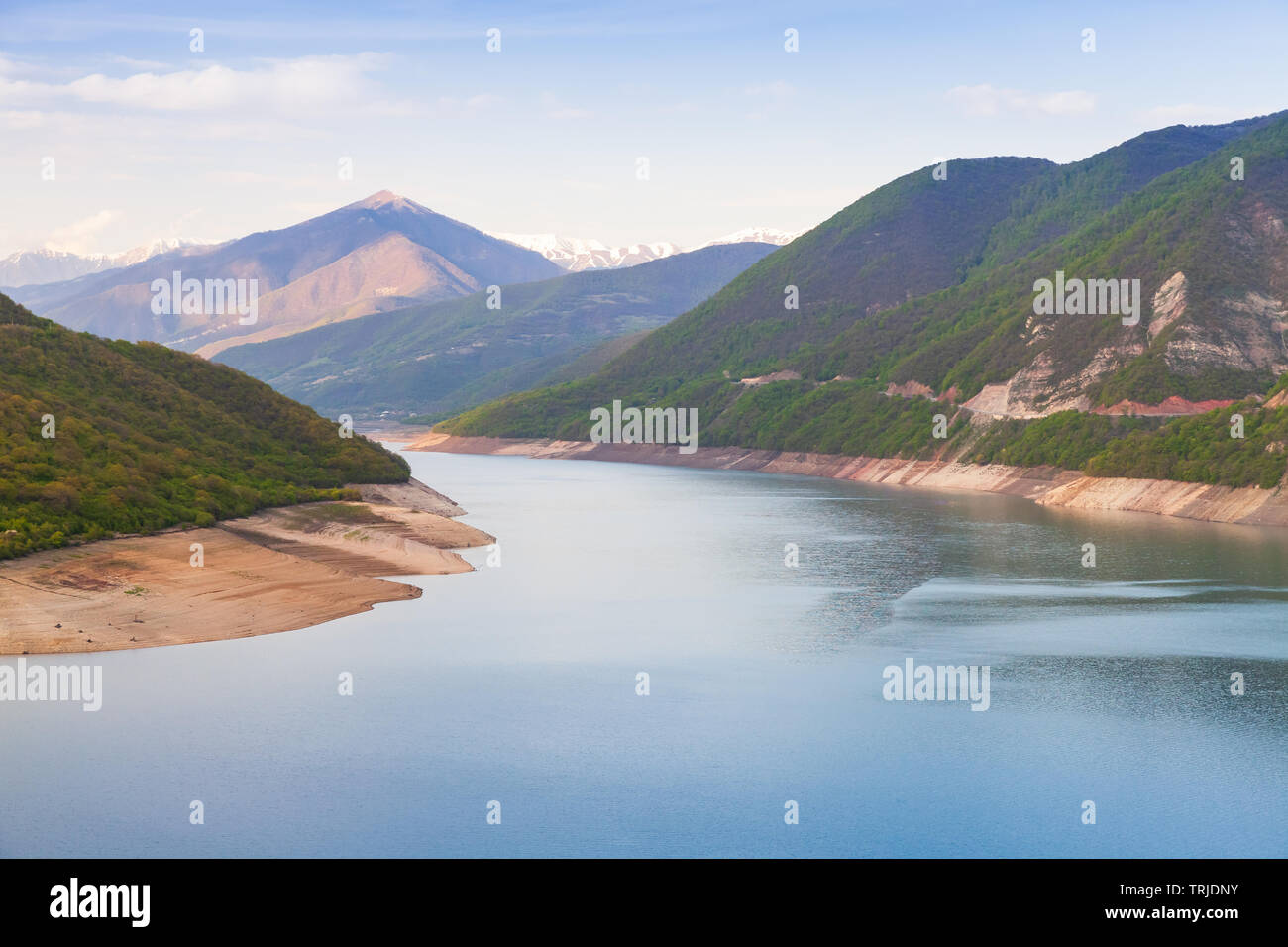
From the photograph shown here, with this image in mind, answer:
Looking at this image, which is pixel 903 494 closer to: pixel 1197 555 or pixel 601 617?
pixel 1197 555

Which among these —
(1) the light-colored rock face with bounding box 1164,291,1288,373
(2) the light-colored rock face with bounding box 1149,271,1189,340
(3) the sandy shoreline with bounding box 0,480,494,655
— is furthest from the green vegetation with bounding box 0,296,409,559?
(2) the light-colored rock face with bounding box 1149,271,1189,340

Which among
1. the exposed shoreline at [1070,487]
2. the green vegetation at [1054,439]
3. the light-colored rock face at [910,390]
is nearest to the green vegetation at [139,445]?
the exposed shoreline at [1070,487]
